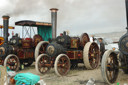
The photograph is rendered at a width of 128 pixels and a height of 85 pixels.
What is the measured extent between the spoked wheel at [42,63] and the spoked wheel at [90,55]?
147cm

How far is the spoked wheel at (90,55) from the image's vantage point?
686 cm

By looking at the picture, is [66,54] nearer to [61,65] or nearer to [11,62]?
[61,65]

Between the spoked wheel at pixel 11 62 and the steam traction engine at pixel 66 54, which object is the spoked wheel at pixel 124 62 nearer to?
the steam traction engine at pixel 66 54

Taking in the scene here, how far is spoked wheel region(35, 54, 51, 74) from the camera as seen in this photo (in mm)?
6155

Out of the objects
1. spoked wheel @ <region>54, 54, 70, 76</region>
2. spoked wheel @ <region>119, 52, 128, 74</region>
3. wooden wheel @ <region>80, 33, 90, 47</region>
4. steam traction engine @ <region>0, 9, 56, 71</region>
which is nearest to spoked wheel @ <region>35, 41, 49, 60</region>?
steam traction engine @ <region>0, 9, 56, 71</region>

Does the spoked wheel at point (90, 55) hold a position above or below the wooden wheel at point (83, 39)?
below

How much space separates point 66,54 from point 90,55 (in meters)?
1.03

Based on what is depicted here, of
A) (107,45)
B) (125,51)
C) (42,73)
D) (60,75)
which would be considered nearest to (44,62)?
(42,73)

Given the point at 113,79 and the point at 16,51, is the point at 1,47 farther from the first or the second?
the point at 113,79

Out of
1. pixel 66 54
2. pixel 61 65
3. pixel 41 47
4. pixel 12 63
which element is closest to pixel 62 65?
pixel 61 65

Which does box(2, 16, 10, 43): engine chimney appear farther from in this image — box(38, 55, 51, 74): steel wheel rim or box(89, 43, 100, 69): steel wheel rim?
box(89, 43, 100, 69): steel wheel rim

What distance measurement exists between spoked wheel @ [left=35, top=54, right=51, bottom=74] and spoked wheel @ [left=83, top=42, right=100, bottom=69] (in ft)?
4.81

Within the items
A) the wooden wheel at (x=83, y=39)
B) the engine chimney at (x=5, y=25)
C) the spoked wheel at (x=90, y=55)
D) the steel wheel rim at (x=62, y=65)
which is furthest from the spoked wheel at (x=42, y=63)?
the engine chimney at (x=5, y=25)

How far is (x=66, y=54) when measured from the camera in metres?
6.87
